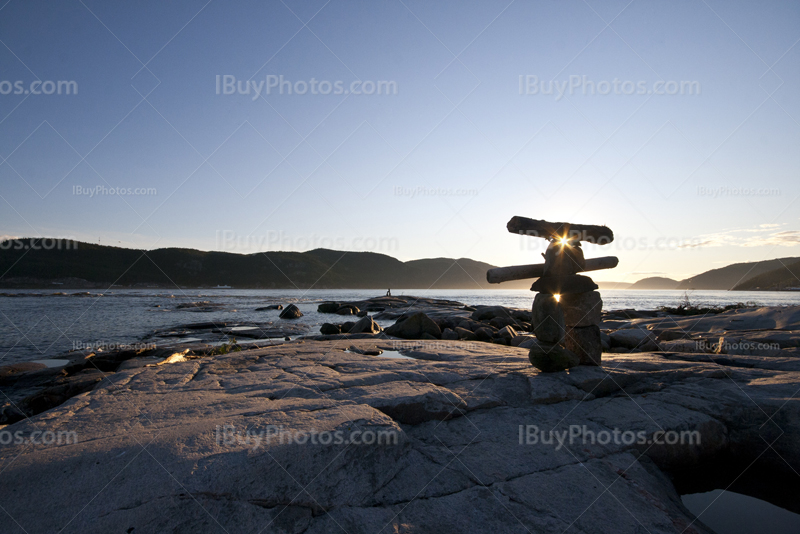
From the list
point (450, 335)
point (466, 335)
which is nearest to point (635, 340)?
point (466, 335)

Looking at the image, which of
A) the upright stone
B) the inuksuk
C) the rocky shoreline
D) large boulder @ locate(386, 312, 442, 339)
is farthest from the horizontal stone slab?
large boulder @ locate(386, 312, 442, 339)

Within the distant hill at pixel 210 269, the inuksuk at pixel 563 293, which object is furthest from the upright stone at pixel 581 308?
the distant hill at pixel 210 269

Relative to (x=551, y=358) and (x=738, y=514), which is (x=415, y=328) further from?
(x=738, y=514)

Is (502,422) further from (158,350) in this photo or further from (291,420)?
(158,350)

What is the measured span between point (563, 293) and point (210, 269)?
122m

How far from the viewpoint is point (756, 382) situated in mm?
6191

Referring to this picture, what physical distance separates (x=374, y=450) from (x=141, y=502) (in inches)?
81.7

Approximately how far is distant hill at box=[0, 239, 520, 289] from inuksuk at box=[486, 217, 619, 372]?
54.2 metres

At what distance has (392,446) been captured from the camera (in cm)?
393

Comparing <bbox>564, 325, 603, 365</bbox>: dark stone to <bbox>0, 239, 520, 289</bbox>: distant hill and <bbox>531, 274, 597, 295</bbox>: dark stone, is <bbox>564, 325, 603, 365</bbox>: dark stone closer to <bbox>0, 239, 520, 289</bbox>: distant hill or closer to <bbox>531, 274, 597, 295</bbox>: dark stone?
<bbox>531, 274, 597, 295</bbox>: dark stone

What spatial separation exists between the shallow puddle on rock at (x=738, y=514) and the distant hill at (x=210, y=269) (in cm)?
5695

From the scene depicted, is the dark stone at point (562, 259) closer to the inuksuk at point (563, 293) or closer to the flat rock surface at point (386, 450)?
the inuksuk at point (563, 293)

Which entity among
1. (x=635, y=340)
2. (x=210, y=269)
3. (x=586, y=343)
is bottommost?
(x=635, y=340)

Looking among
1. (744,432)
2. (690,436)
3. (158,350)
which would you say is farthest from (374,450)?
(158,350)
